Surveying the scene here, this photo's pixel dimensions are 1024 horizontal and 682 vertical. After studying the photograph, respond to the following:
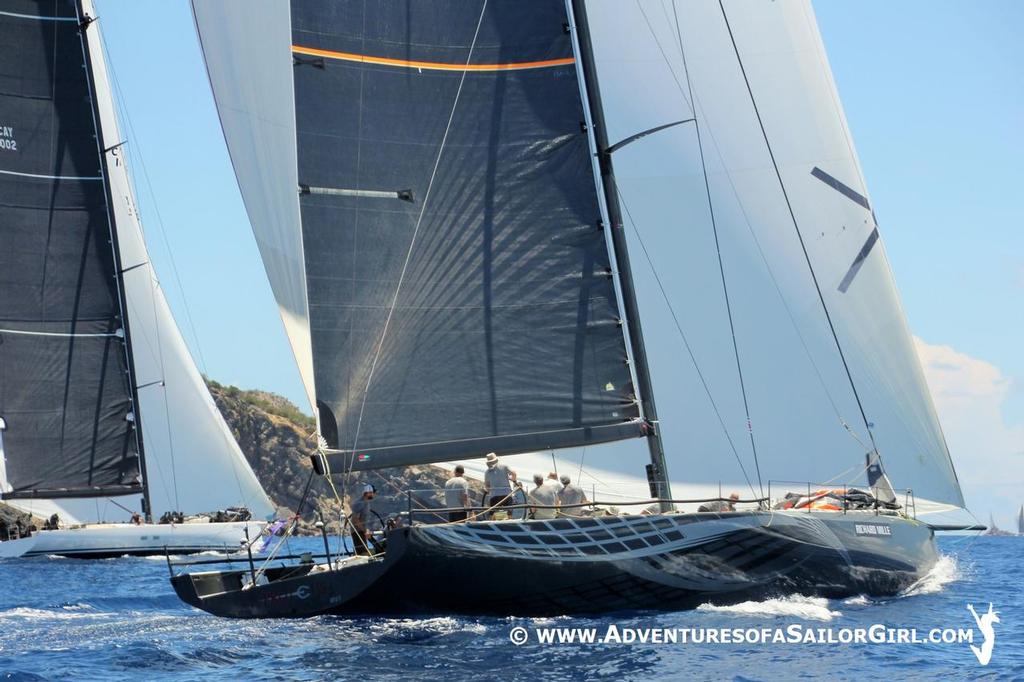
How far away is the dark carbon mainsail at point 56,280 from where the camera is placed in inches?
1219

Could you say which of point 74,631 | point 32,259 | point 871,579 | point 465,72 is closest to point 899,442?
point 871,579

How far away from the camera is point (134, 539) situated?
31578 millimetres

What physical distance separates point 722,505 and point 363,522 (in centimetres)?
412

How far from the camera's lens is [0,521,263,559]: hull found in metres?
31.1

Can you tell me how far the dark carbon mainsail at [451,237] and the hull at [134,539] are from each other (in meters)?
17.6

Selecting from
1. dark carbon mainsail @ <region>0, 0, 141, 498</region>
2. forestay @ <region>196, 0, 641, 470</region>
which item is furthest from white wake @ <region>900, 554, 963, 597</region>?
dark carbon mainsail @ <region>0, 0, 141, 498</region>

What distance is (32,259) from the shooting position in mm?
30969

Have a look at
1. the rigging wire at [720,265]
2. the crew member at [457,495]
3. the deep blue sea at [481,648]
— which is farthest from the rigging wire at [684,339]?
the crew member at [457,495]

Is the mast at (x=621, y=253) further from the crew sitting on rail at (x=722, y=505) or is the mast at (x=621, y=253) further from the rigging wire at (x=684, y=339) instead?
the crew sitting on rail at (x=722, y=505)

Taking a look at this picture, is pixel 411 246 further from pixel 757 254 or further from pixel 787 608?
pixel 787 608

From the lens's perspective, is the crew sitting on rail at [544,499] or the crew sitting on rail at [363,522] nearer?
the crew sitting on rail at [544,499]

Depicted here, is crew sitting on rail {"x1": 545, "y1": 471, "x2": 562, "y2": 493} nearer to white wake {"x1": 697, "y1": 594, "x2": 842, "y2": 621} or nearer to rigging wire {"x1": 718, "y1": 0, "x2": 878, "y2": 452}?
white wake {"x1": 697, "y1": 594, "x2": 842, "y2": 621}

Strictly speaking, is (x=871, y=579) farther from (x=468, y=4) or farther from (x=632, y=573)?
(x=468, y=4)

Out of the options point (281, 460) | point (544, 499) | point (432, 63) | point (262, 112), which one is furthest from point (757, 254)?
point (281, 460)
